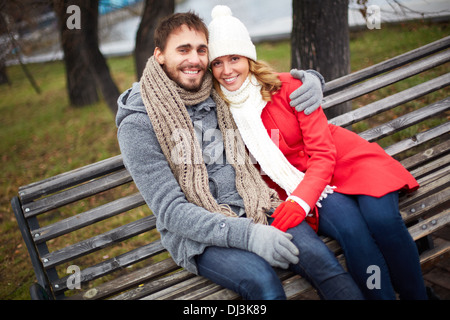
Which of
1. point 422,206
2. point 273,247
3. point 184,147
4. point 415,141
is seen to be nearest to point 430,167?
point 415,141

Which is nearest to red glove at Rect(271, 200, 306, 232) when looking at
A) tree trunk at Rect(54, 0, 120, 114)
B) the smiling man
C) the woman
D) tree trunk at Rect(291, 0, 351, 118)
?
the woman

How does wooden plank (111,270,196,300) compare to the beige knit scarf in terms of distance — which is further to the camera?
wooden plank (111,270,196,300)

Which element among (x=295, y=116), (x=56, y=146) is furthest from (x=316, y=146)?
(x=56, y=146)

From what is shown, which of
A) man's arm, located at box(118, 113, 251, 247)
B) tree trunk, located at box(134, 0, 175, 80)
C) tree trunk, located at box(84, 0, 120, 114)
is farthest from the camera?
tree trunk, located at box(84, 0, 120, 114)

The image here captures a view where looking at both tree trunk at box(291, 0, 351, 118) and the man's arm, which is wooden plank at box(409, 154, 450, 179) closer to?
tree trunk at box(291, 0, 351, 118)

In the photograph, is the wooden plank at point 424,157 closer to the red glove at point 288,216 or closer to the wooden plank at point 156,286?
the red glove at point 288,216

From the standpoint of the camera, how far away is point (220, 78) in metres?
2.53

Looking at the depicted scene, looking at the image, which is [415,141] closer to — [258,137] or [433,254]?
[433,254]

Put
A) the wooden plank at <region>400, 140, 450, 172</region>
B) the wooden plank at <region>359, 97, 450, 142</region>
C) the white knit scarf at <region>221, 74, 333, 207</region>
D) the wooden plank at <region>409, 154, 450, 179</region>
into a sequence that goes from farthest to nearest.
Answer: the wooden plank at <region>359, 97, 450, 142</region> → the wooden plank at <region>400, 140, 450, 172</region> → the wooden plank at <region>409, 154, 450, 179</region> → the white knit scarf at <region>221, 74, 333, 207</region>

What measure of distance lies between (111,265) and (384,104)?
8.29ft

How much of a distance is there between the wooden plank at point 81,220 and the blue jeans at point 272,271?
31.0 inches

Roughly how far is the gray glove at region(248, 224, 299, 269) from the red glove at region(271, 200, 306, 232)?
134mm

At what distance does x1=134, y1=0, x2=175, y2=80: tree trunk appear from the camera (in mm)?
4668
